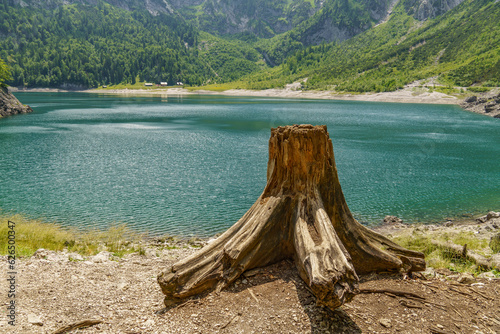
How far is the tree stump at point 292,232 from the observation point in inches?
285

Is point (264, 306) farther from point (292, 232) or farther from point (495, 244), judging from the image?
point (495, 244)

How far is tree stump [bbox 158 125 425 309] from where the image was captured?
23.7 ft

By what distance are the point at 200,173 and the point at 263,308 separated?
969 inches

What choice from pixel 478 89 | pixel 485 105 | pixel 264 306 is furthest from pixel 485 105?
pixel 264 306

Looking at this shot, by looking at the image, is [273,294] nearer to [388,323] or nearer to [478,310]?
[388,323]

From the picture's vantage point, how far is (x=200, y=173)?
30.5 metres

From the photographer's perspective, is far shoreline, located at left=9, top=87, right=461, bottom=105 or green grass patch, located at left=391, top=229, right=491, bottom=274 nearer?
green grass patch, located at left=391, top=229, right=491, bottom=274

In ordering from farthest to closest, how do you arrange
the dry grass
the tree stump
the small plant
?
the dry grass → the small plant → the tree stump

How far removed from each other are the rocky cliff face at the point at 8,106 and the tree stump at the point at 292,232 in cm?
8260

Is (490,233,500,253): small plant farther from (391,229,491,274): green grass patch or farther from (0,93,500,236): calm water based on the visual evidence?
(0,93,500,236): calm water

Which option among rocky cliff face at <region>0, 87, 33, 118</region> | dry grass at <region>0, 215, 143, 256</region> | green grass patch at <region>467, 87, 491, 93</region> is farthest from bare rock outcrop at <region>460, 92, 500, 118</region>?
rocky cliff face at <region>0, 87, 33, 118</region>

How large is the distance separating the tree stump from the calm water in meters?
10.2

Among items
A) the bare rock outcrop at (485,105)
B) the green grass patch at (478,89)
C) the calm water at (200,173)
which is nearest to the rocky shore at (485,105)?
the bare rock outcrop at (485,105)

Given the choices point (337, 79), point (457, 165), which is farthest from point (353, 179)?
point (337, 79)
